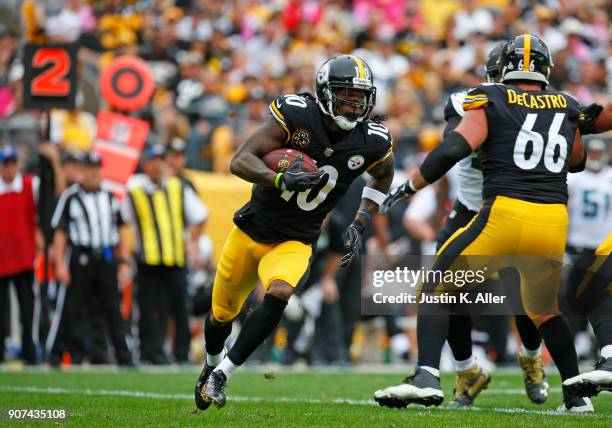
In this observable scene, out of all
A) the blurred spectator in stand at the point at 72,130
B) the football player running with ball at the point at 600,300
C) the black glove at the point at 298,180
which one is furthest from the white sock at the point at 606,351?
the blurred spectator in stand at the point at 72,130

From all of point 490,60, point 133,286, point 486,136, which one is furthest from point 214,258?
point 486,136

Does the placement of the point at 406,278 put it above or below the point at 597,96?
below

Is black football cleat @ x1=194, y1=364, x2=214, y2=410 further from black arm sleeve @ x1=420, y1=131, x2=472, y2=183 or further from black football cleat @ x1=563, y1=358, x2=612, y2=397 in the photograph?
black football cleat @ x1=563, y1=358, x2=612, y2=397

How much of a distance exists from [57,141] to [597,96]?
686 cm

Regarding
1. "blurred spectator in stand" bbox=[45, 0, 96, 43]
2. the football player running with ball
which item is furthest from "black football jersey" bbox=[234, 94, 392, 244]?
"blurred spectator in stand" bbox=[45, 0, 96, 43]

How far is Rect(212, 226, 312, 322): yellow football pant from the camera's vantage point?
6.09 m

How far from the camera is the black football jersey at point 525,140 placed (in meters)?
5.97

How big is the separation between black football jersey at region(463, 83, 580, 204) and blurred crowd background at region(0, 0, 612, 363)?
6200 mm

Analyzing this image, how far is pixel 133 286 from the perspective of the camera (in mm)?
12047

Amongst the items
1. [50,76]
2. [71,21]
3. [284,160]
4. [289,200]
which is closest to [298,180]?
[284,160]

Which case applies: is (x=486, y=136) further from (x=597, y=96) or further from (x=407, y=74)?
(x=407, y=74)

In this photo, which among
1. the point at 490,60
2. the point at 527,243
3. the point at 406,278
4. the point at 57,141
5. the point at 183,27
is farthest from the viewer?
the point at 183,27

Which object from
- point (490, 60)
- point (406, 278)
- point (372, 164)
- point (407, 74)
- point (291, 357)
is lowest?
point (291, 357)

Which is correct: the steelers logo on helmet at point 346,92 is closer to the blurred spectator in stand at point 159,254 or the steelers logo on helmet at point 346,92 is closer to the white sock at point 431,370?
the white sock at point 431,370
